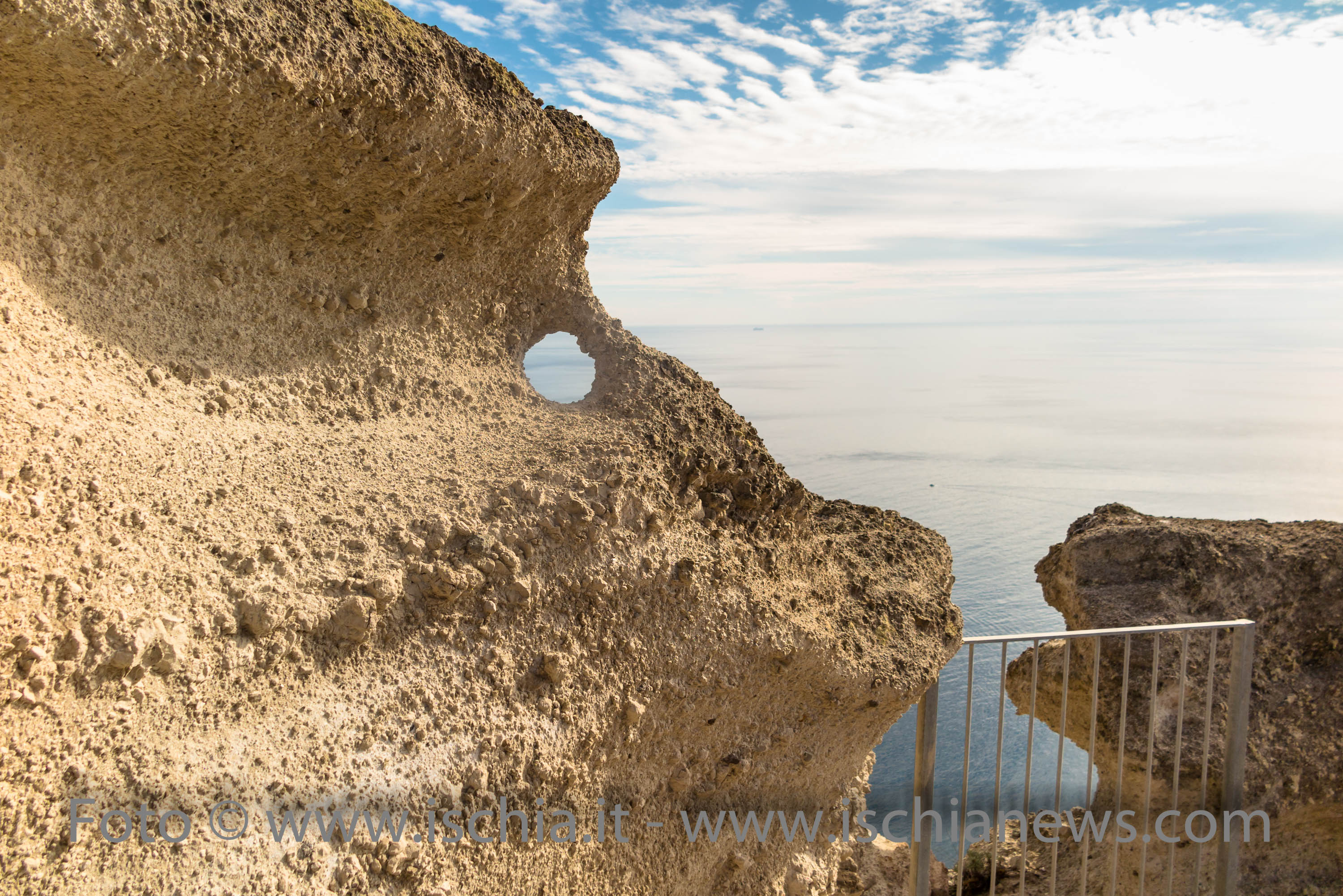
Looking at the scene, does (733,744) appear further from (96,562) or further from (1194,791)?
(1194,791)

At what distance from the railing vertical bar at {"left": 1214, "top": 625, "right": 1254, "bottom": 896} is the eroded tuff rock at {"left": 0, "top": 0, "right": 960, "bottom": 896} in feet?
3.43

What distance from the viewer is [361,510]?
1846 mm

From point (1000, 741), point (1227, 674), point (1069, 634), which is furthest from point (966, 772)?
point (1227, 674)

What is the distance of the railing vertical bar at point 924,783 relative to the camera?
2.43 m

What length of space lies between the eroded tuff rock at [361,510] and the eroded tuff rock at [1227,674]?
1.32m

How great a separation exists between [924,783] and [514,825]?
1.23m

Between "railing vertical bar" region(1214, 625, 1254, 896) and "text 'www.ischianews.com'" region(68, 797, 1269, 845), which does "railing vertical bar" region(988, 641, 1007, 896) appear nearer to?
"text 'www.ischianews.com'" region(68, 797, 1269, 845)

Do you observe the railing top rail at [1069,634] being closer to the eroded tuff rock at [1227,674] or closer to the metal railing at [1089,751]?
the metal railing at [1089,751]

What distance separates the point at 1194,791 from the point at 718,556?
95.1 inches

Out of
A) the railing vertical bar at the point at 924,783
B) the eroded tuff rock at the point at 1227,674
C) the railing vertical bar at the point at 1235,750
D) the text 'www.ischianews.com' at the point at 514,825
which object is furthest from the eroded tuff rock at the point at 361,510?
the eroded tuff rock at the point at 1227,674

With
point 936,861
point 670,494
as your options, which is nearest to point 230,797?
point 670,494

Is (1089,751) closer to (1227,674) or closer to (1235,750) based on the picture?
(1235,750)

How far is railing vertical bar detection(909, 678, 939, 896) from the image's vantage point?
243cm

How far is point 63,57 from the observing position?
60.1 inches
